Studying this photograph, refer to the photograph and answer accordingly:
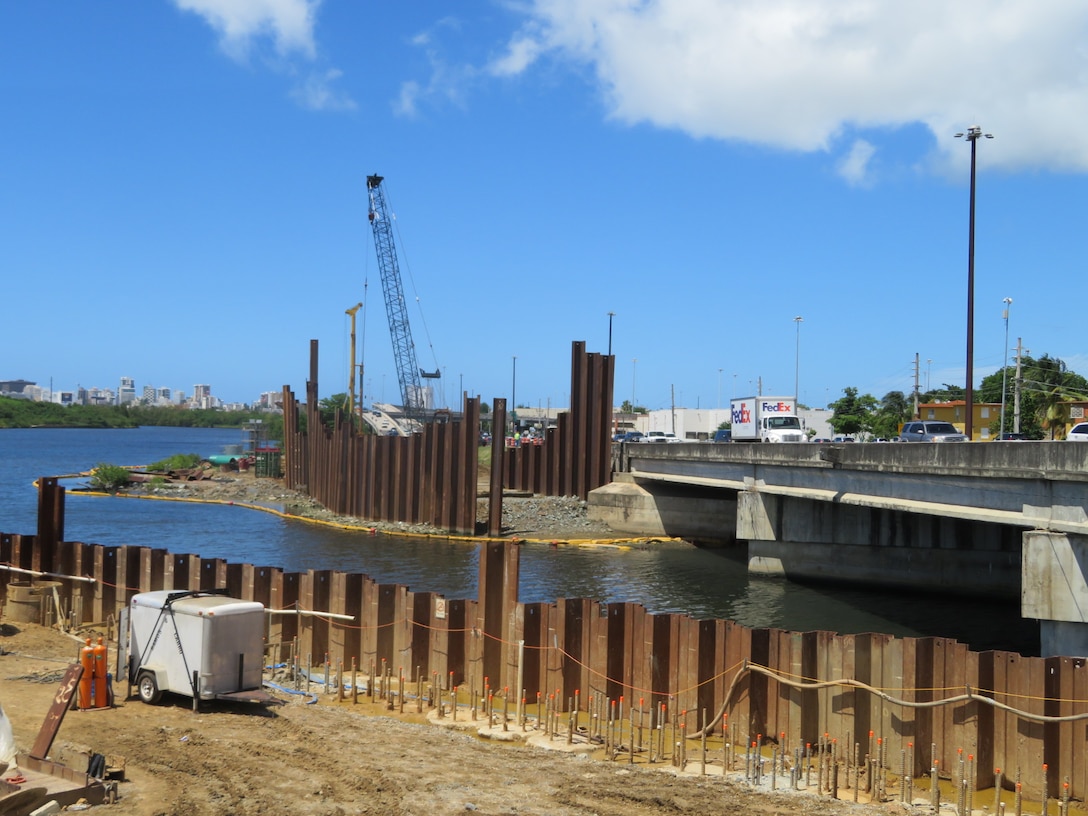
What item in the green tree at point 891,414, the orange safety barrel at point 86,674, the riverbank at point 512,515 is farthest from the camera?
the green tree at point 891,414

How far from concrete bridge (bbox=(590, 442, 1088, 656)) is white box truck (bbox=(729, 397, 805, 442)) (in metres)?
4.82

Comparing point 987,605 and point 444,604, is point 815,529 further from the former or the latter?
point 444,604

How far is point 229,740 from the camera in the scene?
13.1 m

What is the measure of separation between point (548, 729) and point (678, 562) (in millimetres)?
29234

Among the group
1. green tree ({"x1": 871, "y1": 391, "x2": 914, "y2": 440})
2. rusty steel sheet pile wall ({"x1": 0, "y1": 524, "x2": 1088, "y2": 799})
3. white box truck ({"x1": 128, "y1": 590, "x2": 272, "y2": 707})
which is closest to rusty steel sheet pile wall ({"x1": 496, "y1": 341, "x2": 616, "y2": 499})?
rusty steel sheet pile wall ({"x1": 0, "y1": 524, "x2": 1088, "y2": 799})

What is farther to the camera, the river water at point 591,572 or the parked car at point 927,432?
the parked car at point 927,432

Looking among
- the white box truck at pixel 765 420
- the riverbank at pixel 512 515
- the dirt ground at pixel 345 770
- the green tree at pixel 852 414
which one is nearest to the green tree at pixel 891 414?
the green tree at pixel 852 414

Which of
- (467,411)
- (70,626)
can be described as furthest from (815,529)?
(70,626)

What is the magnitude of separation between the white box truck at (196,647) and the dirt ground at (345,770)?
1.02 feet

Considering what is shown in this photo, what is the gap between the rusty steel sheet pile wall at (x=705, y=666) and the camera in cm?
1326

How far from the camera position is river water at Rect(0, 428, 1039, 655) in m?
29.9

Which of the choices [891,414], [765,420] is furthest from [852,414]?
[765,420]

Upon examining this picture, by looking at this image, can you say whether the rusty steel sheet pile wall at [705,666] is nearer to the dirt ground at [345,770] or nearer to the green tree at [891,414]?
the dirt ground at [345,770]

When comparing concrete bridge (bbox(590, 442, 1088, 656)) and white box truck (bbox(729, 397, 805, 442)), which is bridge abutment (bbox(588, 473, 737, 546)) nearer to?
concrete bridge (bbox(590, 442, 1088, 656))
